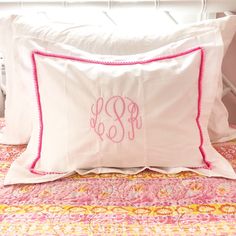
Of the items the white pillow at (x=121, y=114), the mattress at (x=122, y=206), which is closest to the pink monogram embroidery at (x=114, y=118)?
the white pillow at (x=121, y=114)

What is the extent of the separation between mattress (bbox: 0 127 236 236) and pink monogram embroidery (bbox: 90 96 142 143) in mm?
128

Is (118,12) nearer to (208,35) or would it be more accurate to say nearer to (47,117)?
(208,35)

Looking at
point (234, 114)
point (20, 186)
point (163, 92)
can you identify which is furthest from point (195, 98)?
point (234, 114)

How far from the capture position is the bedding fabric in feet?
3.81

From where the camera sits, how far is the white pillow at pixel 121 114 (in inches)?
40.0

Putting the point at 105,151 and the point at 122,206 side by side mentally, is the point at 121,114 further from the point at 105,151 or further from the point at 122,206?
the point at 122,206

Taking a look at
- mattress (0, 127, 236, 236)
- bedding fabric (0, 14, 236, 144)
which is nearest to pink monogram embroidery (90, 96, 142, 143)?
mattress (0, 127, 236, 236)

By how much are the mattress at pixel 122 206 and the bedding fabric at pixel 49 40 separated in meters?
0.27

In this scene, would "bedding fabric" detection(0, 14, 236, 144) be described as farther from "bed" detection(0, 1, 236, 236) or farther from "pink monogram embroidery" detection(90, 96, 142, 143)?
"pink monogram embroidery" detection(90, 96, 142, 143)

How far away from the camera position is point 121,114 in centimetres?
101

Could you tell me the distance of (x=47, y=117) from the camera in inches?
41.9

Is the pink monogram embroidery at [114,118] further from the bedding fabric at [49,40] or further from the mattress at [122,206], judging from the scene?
the bedding fabric at [49,40]

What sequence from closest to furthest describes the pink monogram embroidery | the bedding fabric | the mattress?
the mattress → the pink monogram embroidery → the bedding fabric

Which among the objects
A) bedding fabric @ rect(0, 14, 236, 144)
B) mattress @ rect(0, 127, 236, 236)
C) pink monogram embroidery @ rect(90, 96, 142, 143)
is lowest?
mattress @ rect(0, 127, 236, 236)
